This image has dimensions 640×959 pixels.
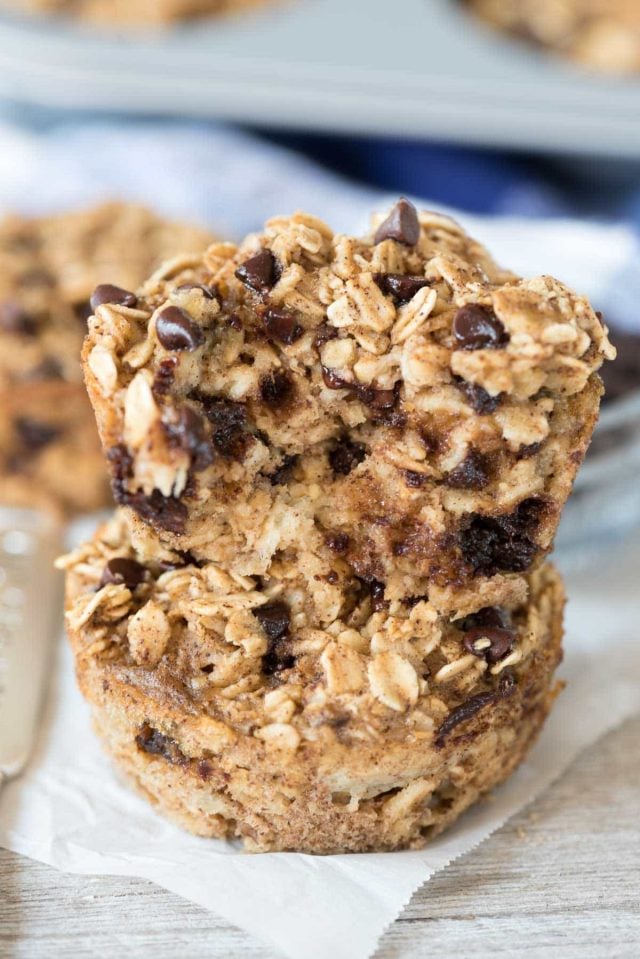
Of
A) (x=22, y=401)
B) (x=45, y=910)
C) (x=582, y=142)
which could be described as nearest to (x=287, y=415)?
(x=45, y=910)

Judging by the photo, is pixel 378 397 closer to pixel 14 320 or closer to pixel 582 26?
pixel 14 320

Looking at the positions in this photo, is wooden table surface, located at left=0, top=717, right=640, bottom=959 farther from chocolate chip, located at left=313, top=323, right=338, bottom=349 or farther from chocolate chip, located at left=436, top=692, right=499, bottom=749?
chocolate chip, located at left=313, top=323, right=338, bottom=349

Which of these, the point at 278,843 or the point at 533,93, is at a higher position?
the point at 533,93

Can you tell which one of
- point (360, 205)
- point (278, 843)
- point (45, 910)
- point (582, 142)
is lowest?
point (45, 910)

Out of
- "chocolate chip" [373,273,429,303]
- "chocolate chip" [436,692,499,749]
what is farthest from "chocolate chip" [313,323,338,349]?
"chocolate chip" [436,692,499,749]

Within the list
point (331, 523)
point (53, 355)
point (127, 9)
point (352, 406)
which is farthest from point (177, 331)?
point (127, 9)

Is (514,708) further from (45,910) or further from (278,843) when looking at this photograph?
(45,910)
